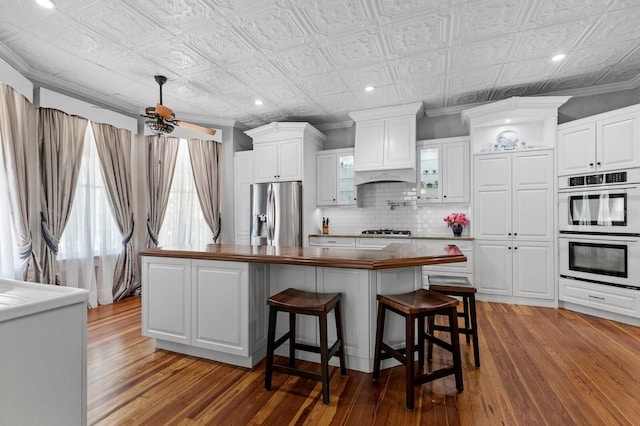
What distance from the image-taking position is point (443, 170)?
4453mm

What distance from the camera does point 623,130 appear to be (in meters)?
3.27

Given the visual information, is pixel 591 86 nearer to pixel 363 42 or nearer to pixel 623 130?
pixel 623 130

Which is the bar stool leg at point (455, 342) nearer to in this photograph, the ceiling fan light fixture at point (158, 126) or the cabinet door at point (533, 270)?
the cabinet door at point (533, 270)

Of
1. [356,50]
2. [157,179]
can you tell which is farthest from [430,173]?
[157,179]

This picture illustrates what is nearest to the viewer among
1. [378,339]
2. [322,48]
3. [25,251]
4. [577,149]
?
[378,339]

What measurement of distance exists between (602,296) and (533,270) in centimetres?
68

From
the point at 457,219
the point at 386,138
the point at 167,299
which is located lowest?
the point at 167,299

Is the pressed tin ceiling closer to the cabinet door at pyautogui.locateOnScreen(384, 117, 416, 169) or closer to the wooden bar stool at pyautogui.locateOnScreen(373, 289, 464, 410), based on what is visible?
the cabinet door at pyautogui.locateOnScreen(384, 117, 416, 169)

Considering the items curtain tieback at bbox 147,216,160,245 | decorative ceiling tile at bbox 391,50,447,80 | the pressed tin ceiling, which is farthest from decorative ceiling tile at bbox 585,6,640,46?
curtain tieback at bbox 147,216,160,245

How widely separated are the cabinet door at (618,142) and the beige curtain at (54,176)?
624 centimetres

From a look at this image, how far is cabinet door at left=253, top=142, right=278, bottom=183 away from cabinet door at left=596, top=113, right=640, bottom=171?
422cm

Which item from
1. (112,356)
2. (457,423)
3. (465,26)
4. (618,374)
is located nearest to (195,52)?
(465,26)

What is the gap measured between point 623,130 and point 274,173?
4.41 meters

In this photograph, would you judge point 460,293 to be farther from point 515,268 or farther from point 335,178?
point 335,178
